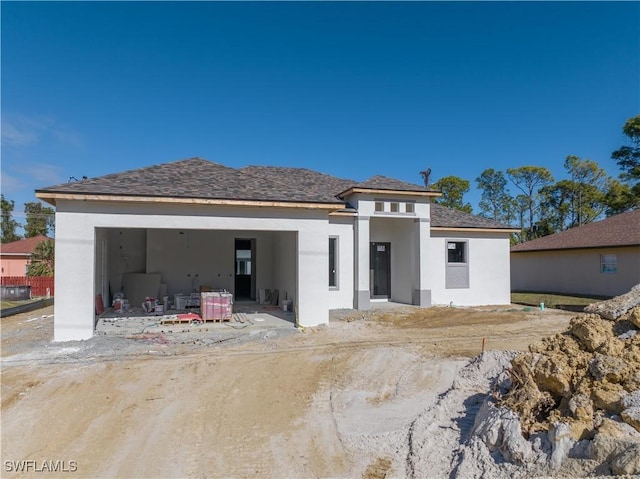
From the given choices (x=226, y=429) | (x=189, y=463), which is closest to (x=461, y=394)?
(x=226, y=429)

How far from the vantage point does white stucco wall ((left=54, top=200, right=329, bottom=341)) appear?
9.63 m

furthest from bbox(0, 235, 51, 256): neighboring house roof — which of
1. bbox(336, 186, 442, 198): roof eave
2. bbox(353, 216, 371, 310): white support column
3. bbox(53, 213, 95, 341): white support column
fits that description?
bbox(353, 216, 371, 310): white support column

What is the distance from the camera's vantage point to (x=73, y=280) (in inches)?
380

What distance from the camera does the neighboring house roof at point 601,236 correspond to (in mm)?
19562

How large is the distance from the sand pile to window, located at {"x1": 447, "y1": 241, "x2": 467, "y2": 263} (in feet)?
38.3

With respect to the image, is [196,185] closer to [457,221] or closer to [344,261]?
[344,261]

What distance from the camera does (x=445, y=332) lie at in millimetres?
11031

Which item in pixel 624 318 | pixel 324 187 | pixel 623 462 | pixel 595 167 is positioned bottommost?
pixel 623 462

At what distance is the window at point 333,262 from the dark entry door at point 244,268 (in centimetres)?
343

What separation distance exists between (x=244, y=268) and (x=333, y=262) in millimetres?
3926

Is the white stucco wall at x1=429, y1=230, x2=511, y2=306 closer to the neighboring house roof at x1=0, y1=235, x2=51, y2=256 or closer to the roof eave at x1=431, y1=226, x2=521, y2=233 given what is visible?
the roof eave at x1=431, y1=226, x2=521, y2=233

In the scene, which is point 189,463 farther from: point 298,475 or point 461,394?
point 461,394

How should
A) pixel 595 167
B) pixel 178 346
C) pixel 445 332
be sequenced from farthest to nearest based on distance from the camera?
pixel 595 167, pixel 445 332, pixel 178 346

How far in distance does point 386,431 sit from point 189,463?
95.0 inches
